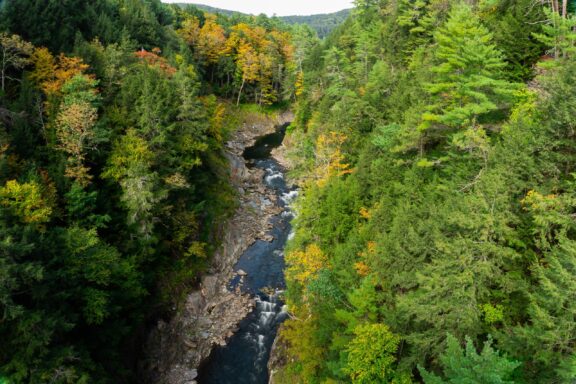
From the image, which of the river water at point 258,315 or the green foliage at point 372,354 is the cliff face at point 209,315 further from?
the green foliage at point 372,354

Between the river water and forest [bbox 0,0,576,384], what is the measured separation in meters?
2.75

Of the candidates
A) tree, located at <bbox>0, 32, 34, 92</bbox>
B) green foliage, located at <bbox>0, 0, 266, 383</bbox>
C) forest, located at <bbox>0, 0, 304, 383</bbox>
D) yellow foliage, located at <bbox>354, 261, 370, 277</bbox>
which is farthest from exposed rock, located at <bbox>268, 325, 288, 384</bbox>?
tree, located at <bbox>0, 32, 34, 92</bbox>

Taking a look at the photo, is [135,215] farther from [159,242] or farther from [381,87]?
[381,87]

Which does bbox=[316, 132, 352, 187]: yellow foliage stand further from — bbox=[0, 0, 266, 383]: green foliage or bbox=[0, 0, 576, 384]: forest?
A: bbox=[0, 0, 266, 383]: green foliage

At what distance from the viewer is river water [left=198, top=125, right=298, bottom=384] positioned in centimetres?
2908

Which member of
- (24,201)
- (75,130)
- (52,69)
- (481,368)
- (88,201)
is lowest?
(88,201)

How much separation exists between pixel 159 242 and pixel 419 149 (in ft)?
79.1

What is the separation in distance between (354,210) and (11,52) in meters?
34.4

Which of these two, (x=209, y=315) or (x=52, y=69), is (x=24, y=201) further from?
(x=209, y=315)

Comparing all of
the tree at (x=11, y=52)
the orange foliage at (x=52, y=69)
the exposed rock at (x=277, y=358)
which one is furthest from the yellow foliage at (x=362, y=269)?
the tree at (x=11, y=52)

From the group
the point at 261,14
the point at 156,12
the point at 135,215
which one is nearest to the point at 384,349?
the point at 135,215

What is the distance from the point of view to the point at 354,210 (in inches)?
1155

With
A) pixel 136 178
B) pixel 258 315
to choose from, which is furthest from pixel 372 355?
pixel 136 178

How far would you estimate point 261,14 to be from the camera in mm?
126750
